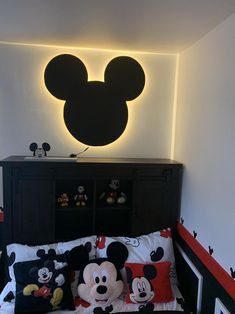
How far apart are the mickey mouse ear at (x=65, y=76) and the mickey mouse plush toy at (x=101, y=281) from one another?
1431 mm

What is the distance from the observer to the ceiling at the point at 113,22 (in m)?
1.58

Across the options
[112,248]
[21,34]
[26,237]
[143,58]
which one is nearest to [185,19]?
[143,58]

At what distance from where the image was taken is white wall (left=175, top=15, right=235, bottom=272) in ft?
5.50

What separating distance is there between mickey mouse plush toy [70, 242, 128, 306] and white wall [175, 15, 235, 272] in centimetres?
69

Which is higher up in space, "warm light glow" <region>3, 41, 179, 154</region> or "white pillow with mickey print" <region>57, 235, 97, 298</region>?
"warm light glow" <region>3, 41, 179, 154</region>

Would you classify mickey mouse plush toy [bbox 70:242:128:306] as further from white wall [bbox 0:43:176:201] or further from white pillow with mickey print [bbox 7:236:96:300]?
white wall [bbox 0:43:176:201]

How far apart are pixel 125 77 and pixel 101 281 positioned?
1.73m

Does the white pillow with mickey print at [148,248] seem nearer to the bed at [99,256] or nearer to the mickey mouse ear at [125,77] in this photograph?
the bed at [99,256]

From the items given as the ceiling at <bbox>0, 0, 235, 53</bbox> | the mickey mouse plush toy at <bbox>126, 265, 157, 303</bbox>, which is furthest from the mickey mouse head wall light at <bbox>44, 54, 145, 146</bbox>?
the mickey mouse plush toy at <bbox>126, 265, 157, 303</bbox>

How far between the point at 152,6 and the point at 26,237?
195 centimetres

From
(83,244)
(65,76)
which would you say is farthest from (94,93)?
(83,244)

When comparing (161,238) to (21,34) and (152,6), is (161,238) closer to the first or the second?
(152,6)

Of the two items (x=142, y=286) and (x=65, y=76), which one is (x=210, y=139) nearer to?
(x=142, y=286)

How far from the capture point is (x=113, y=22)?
1.85 metres
